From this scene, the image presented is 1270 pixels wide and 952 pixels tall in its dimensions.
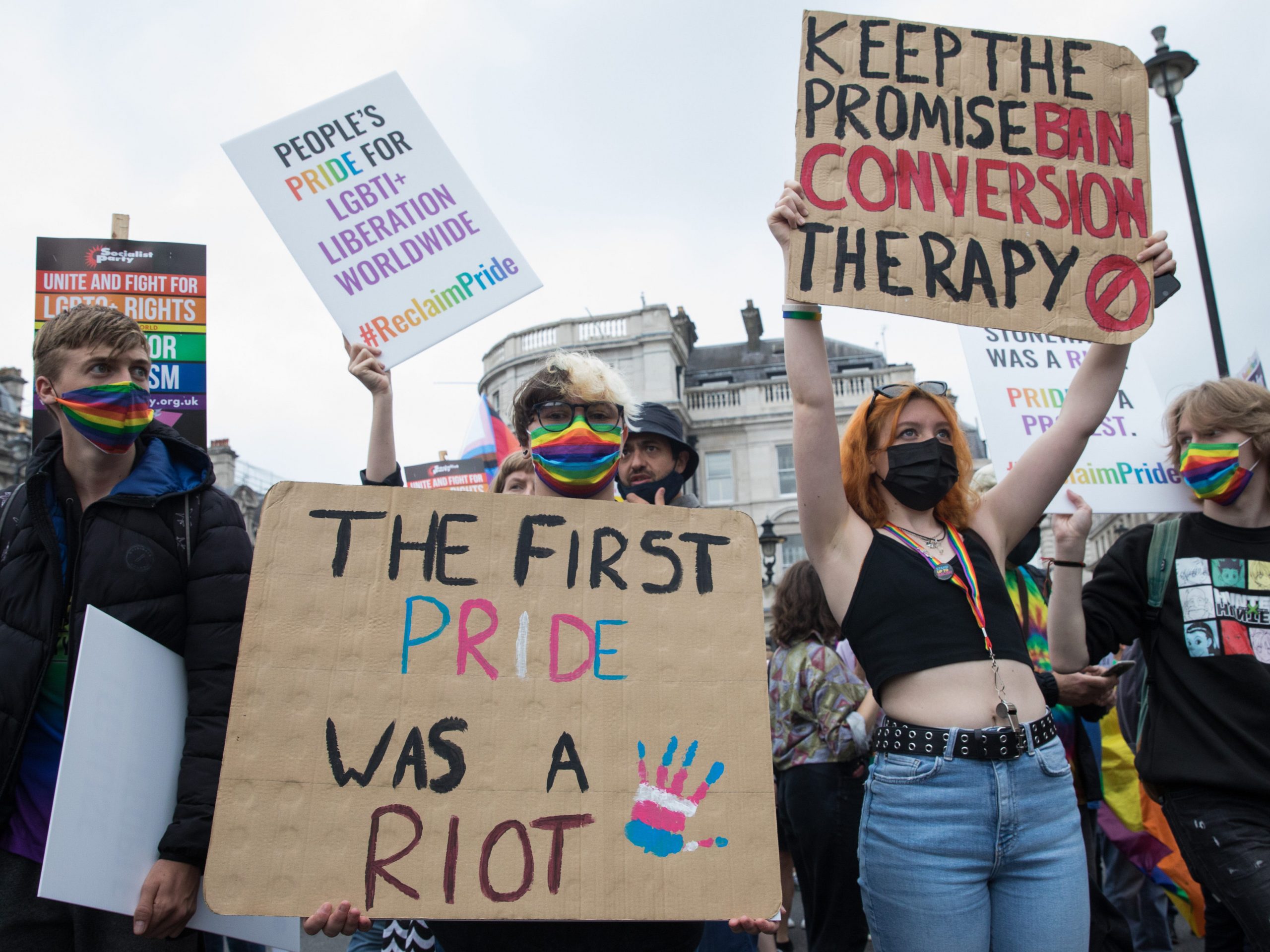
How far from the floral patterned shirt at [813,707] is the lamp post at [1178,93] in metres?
6.07

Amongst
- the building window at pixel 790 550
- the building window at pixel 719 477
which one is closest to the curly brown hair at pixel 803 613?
the building window at pixel 790 550

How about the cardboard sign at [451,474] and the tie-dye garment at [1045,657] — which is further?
the cardboard sign at [451,474]

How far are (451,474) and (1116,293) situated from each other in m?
14.2

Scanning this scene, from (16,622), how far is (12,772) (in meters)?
0.34

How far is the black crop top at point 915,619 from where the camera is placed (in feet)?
7.09

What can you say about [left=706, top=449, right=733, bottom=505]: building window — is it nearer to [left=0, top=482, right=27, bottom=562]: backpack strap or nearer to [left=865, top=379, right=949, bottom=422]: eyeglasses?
[left=865, top=379, right=949, bottom=422]: eyeglasses

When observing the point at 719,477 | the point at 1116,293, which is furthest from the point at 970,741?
the point at 719,477

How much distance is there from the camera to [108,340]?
2354 millimetres

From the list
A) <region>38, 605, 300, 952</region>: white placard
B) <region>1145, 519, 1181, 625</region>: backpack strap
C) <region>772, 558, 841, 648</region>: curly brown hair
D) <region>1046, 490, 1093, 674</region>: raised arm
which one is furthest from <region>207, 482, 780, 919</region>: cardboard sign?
<region>772, 558, 841, 648</region>: curly brown hair

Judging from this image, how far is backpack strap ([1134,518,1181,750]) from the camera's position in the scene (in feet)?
9.62

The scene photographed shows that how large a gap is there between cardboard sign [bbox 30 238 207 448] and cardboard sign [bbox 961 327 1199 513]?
322 centimetres

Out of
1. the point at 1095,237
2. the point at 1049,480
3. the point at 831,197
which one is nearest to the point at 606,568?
the point at 831,197

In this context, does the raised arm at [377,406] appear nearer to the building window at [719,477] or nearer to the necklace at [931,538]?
the necklace at [931,538]

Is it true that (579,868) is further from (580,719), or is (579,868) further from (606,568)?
(606,568)
